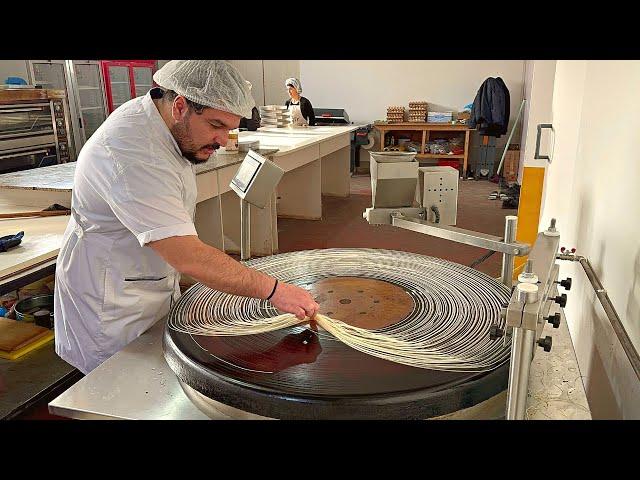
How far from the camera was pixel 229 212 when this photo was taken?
4.38m

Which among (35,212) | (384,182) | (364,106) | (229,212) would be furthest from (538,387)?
(364,106)

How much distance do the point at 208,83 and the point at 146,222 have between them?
0.35 metres

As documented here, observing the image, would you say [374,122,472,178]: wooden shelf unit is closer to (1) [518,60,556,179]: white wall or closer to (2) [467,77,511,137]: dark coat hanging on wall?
(2) [467,77,511,137]: dark coat hanging on wall

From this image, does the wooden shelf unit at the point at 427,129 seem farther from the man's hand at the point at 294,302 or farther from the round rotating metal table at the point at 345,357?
the man's hand at the point at 294,302

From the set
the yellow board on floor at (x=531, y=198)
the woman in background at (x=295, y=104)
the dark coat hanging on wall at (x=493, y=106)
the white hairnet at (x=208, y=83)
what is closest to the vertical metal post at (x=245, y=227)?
the white hairnet at (x=208, y=83)

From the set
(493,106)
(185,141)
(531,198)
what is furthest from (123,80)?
(185,141)

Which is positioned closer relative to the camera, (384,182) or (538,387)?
(538,387)

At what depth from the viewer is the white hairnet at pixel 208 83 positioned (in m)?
1.21

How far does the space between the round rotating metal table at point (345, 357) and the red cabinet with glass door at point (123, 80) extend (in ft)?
19.5

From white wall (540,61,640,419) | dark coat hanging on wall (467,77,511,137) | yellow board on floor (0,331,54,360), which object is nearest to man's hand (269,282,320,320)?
white wall (540,61,640,419)

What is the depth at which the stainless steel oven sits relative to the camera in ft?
15.8

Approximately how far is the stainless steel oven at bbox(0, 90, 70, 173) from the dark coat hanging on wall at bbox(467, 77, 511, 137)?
17.2 feet
